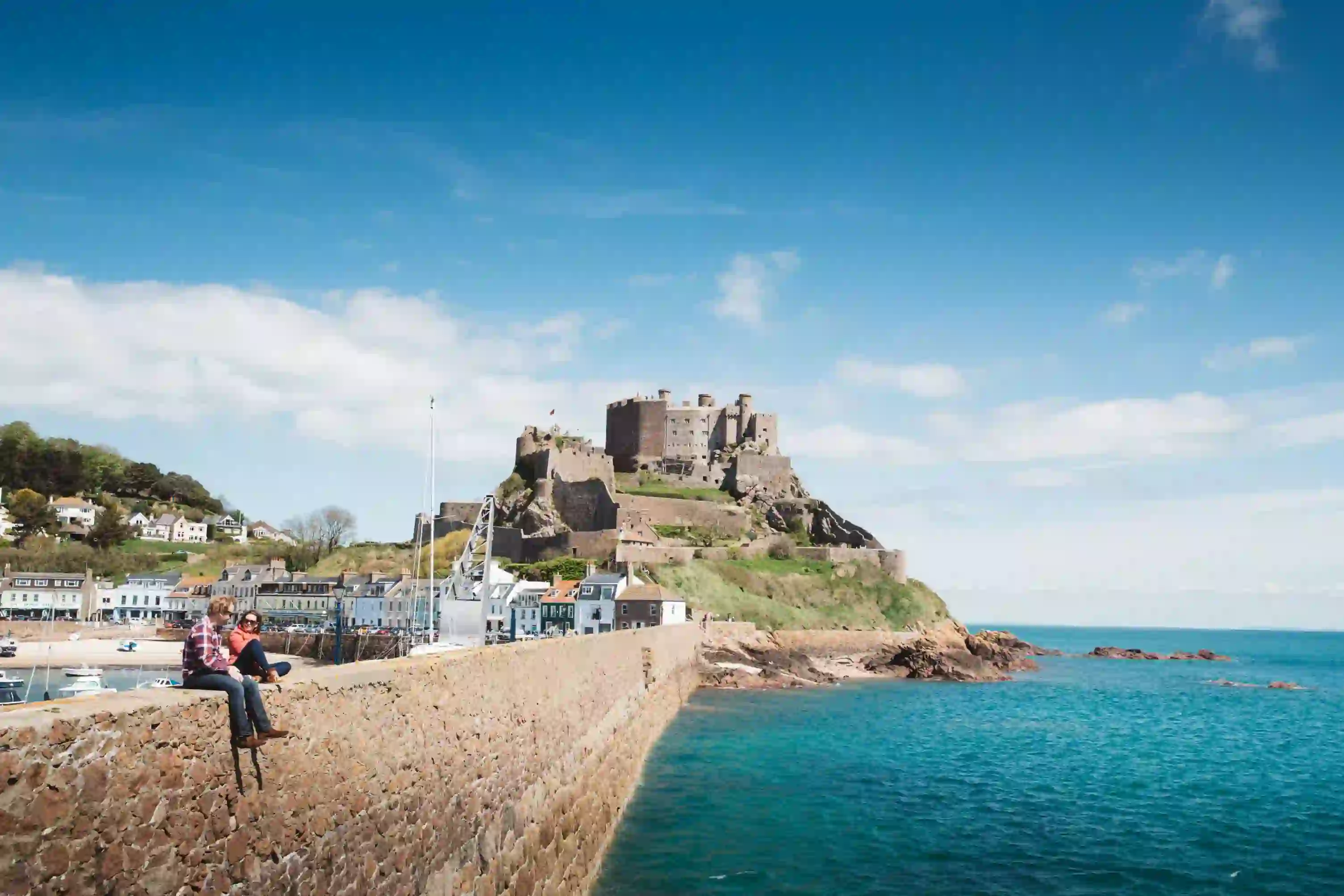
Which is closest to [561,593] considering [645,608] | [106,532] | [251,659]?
[645,608]

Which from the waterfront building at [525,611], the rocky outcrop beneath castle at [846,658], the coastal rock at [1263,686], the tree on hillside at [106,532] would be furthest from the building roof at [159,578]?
the coastal rock at [1263,686]

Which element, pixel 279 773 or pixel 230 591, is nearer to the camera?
pixel 279 773

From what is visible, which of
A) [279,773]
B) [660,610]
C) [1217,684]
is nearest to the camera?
[279,773]

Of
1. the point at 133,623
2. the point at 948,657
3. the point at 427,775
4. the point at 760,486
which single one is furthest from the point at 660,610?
the point at 133,623

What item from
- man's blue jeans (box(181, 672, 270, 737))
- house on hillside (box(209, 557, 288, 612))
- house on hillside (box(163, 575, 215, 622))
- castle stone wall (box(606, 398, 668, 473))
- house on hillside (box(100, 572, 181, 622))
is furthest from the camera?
castle stone wall (box(606, 398, 668, 473))

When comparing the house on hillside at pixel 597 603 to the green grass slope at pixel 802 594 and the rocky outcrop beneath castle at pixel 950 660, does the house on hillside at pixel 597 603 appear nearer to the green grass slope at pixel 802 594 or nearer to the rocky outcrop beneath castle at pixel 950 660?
the green grass slope at pixel 802 594

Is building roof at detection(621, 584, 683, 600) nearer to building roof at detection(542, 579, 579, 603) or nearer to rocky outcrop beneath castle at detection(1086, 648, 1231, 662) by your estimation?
building roof at detection(542, 579, 579, 603)

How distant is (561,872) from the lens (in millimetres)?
15672

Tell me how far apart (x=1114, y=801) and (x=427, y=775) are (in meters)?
22.7

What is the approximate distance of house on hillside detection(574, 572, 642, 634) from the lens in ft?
197

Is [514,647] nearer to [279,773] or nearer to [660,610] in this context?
[279,773]

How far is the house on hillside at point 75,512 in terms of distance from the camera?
11625cm

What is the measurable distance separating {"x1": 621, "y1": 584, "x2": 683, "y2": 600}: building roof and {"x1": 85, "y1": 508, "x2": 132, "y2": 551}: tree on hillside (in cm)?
7705

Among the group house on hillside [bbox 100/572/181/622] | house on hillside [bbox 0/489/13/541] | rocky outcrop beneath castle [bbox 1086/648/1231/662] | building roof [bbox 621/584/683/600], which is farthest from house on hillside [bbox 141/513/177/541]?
rocky outcrop beneath castle [bbox 1086/648/1231/662]
